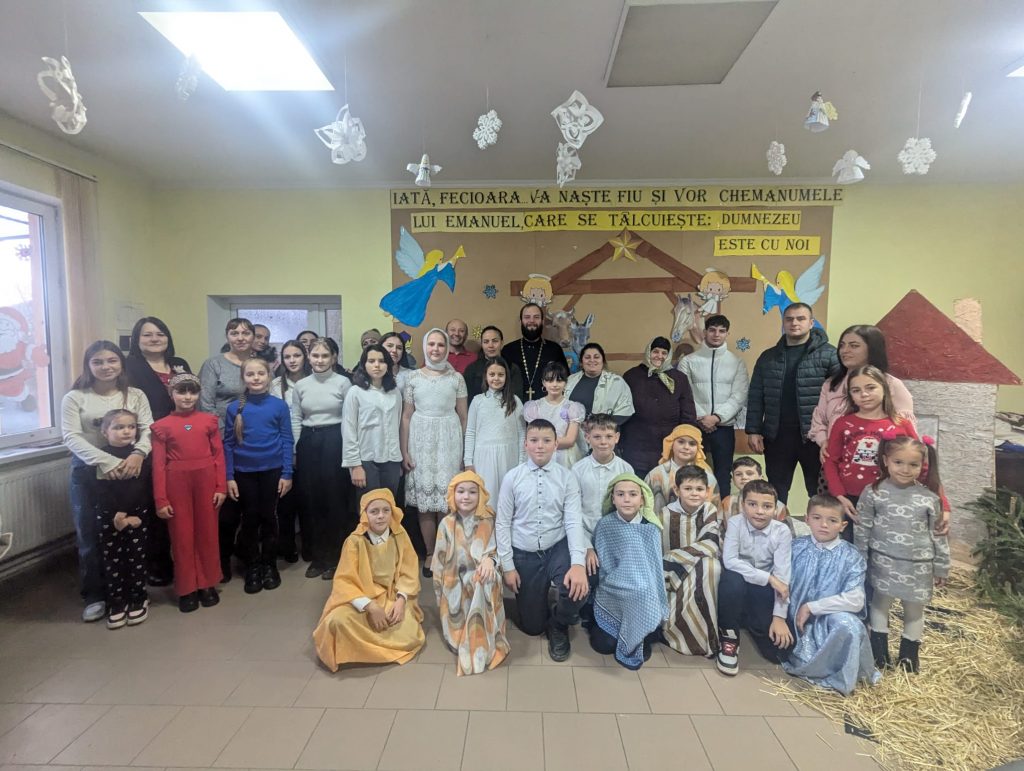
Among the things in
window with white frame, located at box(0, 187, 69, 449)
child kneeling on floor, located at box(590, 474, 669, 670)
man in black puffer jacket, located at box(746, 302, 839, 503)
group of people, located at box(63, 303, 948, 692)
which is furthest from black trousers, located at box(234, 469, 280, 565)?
man in black puffer jacket, located at box(746, 302, 839, 503)

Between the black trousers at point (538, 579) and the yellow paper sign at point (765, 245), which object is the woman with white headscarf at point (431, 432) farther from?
the yellow paper sign at point (765, 245)

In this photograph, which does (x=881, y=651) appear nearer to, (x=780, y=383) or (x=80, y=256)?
(x=780, y=383)

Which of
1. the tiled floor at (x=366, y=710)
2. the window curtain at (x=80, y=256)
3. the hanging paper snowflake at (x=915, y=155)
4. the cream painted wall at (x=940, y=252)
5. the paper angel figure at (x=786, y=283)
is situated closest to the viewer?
the tiled floor at (x=366, y=710)

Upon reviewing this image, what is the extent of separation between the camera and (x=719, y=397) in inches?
138

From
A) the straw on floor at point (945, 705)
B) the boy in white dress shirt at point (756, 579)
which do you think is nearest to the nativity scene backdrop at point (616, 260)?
the boy in white dress shirt at point (756, 579)

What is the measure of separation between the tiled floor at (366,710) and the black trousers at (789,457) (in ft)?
4.04

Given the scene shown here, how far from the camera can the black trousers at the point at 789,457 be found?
10.6ft

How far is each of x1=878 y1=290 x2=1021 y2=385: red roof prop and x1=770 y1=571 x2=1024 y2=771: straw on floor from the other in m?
1.65

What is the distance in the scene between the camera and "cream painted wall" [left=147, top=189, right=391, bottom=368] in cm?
463

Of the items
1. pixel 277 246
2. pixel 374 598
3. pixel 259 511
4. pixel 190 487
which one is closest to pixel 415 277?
pixel 277 246

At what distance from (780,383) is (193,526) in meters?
3.72

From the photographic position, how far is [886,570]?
2.32m

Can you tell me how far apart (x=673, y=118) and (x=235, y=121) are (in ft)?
9.41

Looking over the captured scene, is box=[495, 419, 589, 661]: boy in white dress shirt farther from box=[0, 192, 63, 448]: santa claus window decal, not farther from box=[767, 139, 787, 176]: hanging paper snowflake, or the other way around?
box=[0, 192, 63, 448]: santa claus window decal
